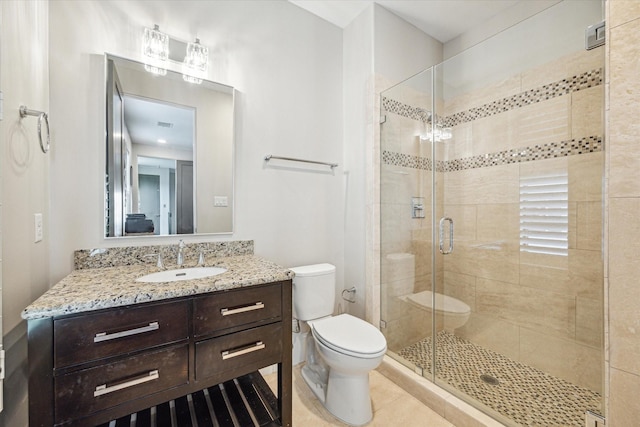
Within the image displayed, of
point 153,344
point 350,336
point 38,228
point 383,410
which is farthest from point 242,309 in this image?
point 383,410

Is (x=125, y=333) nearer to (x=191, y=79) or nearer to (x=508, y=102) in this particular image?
(x=191, y=79)

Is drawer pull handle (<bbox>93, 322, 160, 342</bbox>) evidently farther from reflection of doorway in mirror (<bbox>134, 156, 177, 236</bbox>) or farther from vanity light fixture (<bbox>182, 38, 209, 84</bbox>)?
vanity light fixture (<bbox>182, 38, 209, 84</bbox>)

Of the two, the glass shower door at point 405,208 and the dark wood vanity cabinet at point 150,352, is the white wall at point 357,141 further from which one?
the dark wood vanity cabinet at point 150,352

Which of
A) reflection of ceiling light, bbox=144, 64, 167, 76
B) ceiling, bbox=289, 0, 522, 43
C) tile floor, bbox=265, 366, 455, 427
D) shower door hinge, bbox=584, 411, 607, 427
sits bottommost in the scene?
tile floor, bbox=265, 366, 455, 427

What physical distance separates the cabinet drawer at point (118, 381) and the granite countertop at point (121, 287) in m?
0.22

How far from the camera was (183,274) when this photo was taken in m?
1.45

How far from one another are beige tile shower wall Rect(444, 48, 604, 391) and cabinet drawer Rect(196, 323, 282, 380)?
1.54 m

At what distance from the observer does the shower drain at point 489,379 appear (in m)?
1.75

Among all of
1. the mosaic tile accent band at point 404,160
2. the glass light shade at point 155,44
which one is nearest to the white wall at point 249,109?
the glass light shade at point 155,44

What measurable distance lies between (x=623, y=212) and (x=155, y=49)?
94.4 inches

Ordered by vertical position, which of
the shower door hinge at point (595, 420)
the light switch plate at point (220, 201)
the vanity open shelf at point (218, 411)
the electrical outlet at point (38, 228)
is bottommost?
the vanity open shelf at point (218, 411)

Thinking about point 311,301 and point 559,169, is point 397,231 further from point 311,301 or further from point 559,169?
point 559,169

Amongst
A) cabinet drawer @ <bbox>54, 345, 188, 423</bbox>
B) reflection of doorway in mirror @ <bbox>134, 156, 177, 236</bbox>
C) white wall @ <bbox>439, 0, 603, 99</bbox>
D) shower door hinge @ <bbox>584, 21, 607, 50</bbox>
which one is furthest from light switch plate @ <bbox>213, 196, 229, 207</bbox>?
shower door hinge @ <bbox>584, 21, 607, 50</bbox>

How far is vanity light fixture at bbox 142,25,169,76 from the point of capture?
155 centimetres
